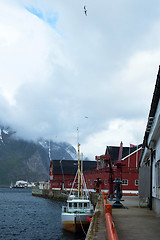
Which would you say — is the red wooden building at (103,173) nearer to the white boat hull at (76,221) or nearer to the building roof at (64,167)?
the building roof at (64,167)

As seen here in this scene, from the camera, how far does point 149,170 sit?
20.8 metres

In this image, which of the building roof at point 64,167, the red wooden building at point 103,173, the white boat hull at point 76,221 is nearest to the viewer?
the white boat hull at point 76,221

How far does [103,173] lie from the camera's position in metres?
60.4

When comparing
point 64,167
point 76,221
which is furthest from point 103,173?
point 64,167

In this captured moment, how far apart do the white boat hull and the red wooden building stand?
19.9ft

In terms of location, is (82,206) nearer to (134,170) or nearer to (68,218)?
(68,218)

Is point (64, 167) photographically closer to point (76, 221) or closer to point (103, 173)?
point (103, 173)

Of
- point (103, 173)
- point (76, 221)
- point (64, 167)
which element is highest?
point (64, 167)

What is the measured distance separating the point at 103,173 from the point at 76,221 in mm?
33353

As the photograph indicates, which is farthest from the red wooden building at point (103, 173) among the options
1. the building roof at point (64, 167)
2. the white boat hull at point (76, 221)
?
the white boat hull at point (76, 221)

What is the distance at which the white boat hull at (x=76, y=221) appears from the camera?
1073 inches

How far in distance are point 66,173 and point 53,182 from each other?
17.5ft

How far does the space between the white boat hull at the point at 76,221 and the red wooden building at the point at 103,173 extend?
607 centimetres

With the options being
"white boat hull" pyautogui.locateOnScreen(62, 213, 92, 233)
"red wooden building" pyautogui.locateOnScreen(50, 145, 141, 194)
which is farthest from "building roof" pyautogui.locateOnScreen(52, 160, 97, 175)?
"white boat hull" pyautogui.locateOnScreen(62, 213, 92, 233)
